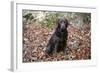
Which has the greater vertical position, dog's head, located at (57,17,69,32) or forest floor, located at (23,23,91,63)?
dog's head, located at (57,17,69,32)

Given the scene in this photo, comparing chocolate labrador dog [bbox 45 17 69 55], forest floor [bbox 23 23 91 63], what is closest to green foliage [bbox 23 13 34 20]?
forest floor [bbox 23 23 91 63]

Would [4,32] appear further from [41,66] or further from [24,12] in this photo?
[41,66]

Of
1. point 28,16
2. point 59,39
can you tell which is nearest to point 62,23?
point 59,39

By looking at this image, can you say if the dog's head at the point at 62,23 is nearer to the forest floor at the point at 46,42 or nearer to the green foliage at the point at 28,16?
the forest floor at the point at 46,42

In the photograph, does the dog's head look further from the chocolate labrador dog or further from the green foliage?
the green foliage

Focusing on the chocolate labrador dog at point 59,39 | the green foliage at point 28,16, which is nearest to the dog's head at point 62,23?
the chocolate labrador dog at point 59,39

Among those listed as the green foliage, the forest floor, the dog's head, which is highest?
the green foliage
